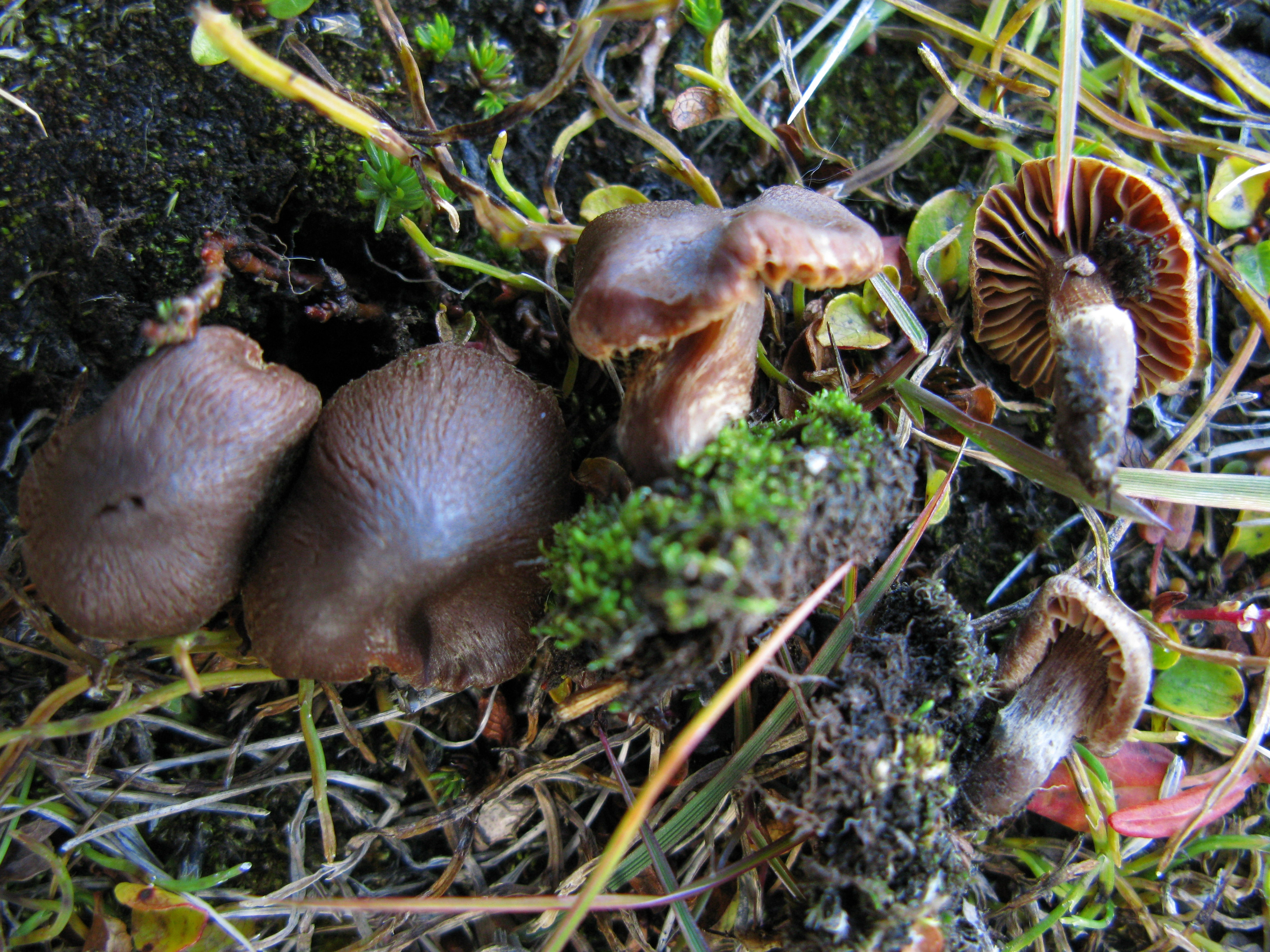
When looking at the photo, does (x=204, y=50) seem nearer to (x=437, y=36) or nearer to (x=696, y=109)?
(x=437, y=36)

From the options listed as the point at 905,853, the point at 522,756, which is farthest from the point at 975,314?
A: the point at 522,756

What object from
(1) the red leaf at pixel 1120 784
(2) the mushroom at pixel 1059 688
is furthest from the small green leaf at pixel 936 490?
(1) the red leaf at pixel 1120 784

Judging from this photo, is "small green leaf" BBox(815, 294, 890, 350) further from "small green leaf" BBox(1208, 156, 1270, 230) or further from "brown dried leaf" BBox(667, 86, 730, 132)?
"small green leaf" BBox(1208, 156, 1270, 230)

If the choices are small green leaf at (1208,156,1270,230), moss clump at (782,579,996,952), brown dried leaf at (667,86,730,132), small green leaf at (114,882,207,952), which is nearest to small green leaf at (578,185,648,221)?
brown dried leaf at (667,86,730,132)

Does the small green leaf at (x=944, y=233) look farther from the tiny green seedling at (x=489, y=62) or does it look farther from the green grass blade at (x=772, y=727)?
the tiny green seedling at (x=489, y=62)

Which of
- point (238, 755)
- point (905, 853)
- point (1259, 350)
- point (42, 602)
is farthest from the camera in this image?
point (1259, 350)

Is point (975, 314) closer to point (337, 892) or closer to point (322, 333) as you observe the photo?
point (322, 333)
